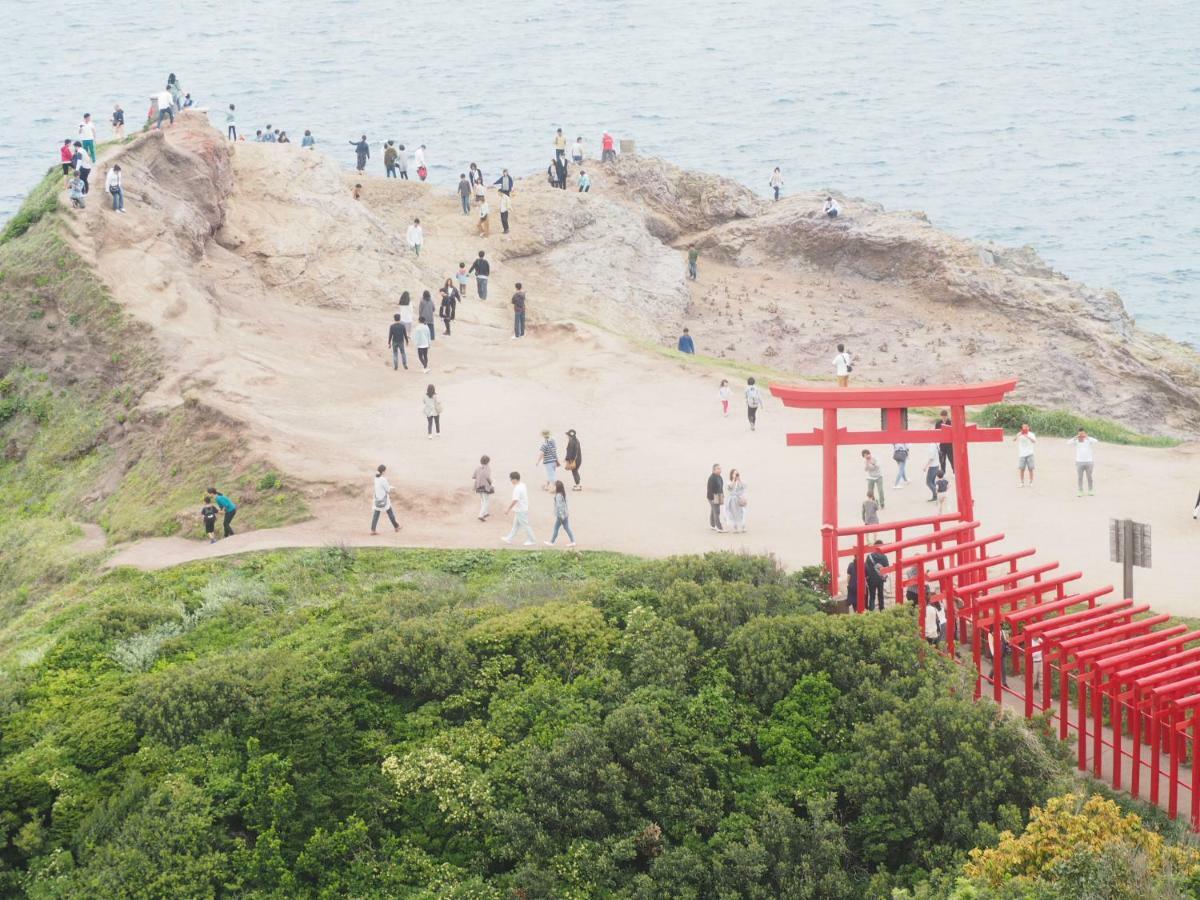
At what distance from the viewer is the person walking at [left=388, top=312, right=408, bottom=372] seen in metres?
36.8

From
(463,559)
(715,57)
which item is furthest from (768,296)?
(715,57)

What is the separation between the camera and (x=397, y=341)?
36.9 metres

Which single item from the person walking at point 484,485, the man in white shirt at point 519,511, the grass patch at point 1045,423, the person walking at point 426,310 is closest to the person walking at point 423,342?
the person walking at point 426,310

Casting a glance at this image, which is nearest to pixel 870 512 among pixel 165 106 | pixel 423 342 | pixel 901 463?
pixel 901 463

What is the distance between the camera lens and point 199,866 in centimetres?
1677

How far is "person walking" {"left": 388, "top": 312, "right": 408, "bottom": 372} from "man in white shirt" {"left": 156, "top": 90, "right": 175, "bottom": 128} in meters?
10.4

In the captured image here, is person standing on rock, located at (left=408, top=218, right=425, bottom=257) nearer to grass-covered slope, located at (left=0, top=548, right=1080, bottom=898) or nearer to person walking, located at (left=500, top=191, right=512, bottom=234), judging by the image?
person walking, located at (left=500, top=191, right=512, bottom=234)

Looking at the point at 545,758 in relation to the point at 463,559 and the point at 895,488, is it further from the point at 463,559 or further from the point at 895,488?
the point at 895,488

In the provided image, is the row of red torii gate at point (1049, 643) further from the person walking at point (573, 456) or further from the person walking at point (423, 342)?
the person walking at point (423, 342)

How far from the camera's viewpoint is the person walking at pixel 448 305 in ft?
131

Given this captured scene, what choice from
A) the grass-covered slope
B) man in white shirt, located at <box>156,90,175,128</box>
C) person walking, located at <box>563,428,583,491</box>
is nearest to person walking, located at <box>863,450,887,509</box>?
person walking, located at <box>563,428,583,491</box>

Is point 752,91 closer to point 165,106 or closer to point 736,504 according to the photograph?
point 165,106

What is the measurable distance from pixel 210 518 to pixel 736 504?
9.51 metres

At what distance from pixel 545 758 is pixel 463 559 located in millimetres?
8764
